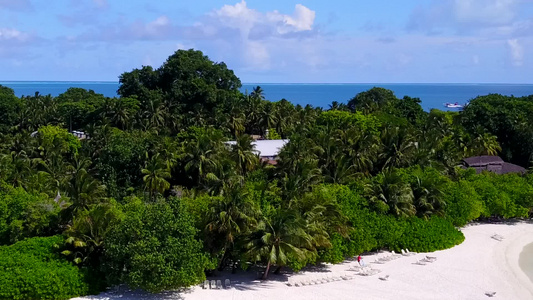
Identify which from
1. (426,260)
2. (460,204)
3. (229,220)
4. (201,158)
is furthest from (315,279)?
(460,204)

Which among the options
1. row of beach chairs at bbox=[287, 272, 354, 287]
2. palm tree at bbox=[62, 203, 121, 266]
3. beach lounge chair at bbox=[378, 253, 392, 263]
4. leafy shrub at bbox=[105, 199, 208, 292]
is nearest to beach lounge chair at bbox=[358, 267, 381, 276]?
row of beach chairs at bbox=[287, 272, 354, 287]

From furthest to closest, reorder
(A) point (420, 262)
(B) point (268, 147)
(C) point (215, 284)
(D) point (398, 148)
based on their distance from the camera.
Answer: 1. (B) point (268, 147)
2. (D) point (398, 148)
3. (A) point (420, 262)
4. (C) point (215, 284)

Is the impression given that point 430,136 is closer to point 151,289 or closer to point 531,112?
point 531,112

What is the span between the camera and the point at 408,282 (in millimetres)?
34469

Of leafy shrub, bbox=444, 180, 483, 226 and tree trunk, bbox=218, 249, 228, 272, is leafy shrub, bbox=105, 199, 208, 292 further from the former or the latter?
leafy shrub, bbox=444, 180, 483, 226

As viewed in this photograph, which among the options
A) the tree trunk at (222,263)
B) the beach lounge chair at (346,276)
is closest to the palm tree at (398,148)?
the beach lounge chair at (346,276)

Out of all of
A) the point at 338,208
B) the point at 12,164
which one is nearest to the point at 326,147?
the point at 338,208

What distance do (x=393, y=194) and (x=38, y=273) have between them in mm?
25431

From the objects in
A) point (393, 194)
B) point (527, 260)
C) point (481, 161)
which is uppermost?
point (481, 161)

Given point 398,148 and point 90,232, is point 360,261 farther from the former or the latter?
point 90,232

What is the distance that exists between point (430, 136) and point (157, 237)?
35114mm

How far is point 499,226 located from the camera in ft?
161

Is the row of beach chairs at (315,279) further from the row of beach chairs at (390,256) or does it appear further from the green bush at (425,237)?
the green bush at (425,237)

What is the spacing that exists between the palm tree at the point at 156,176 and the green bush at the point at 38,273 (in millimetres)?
11636
